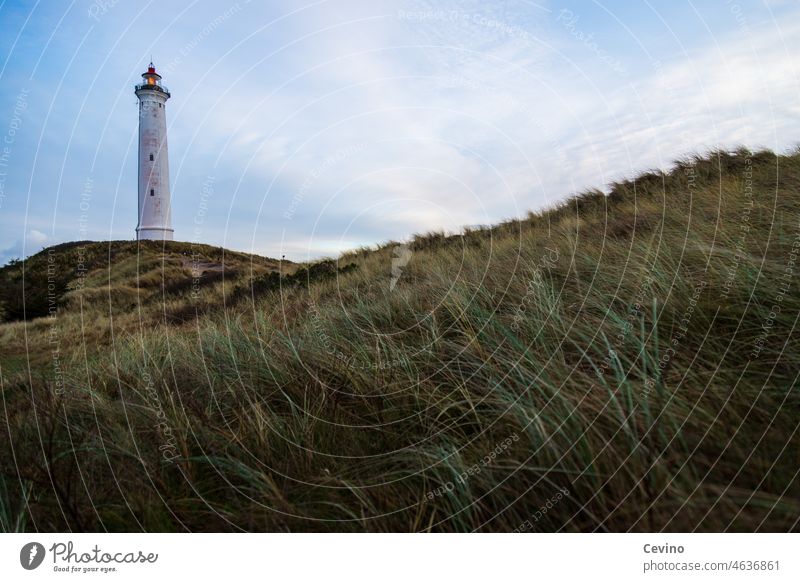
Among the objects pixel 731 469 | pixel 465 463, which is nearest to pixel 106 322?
pixel 465 463

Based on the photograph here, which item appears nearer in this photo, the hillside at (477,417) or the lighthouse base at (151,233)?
the hillside at (477,417)

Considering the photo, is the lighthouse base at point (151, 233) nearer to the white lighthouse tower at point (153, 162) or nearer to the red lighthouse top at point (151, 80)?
the white lighthouse tower at point (153, 162)

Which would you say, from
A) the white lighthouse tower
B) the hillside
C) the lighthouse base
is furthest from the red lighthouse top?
the hillside

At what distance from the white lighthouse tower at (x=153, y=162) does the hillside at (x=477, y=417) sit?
119 feet

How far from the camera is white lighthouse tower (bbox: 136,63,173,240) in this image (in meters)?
34.7

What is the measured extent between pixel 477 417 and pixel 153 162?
4016cm

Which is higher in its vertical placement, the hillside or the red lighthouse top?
the red lighthouse top

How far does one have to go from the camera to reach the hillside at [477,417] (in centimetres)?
166

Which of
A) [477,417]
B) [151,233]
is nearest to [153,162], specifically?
[151,233]

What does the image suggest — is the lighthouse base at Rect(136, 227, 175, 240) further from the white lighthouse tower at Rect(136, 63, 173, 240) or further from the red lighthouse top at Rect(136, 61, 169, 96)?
the red lighthouse top at Rect(136, 61, 169, 96)

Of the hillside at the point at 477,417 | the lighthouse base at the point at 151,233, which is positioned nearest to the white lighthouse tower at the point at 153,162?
the lighthouse base at the point at 151,233

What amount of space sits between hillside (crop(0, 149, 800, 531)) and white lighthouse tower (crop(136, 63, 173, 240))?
36.4 m

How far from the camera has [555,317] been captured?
3.06 metres

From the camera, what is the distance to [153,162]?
35.2 metres
